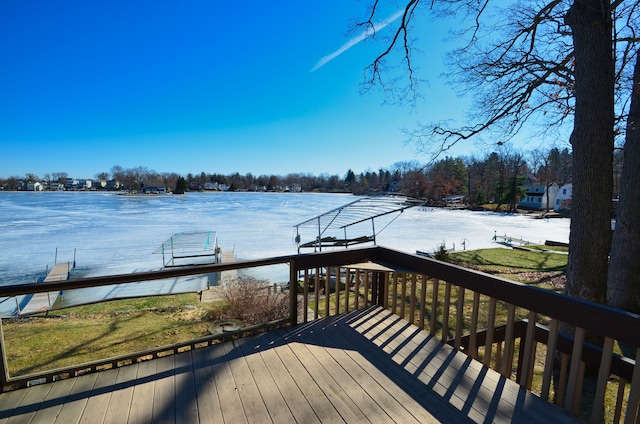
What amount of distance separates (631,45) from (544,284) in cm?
524

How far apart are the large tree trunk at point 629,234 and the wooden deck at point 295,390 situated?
3.72m

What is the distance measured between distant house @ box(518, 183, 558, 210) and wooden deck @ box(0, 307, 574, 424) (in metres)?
46.4

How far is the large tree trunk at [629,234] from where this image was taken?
13.7 ft

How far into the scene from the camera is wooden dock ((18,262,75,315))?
7.83m

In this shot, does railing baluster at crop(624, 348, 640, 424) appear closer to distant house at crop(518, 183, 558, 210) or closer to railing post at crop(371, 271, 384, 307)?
railing post at crop(371, 271, 384, 307)

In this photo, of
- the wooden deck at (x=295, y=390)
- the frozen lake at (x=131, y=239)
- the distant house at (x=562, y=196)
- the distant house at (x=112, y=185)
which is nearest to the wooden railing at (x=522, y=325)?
the wooden deck at (x=295, y=390)

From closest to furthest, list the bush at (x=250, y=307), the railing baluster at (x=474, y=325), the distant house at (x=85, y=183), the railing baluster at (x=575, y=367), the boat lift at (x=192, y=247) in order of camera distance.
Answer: the railing baluster at (x=575, y=367) → the railing baluster at (x=474, y=325) → the bush at (x=250, y=307) → the boat lift at (x=192, y=247) → the distant house at (x=85, y=183)

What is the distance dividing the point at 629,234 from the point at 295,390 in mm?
5069

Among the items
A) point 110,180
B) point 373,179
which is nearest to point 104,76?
point 373,179

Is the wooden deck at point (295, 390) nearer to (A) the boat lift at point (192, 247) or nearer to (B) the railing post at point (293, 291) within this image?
(B) the railing post at point (293, 291)

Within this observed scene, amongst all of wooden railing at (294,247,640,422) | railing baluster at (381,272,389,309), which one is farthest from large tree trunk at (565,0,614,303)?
railing baluster at (381,272,389,309)

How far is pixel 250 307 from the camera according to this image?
609 cm

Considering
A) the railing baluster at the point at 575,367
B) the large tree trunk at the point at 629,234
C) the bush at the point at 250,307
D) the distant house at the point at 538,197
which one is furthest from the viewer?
the distant house at the point at 538,197

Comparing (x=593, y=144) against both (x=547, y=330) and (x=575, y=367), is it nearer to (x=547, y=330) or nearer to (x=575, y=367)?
(x=547, y=330)
